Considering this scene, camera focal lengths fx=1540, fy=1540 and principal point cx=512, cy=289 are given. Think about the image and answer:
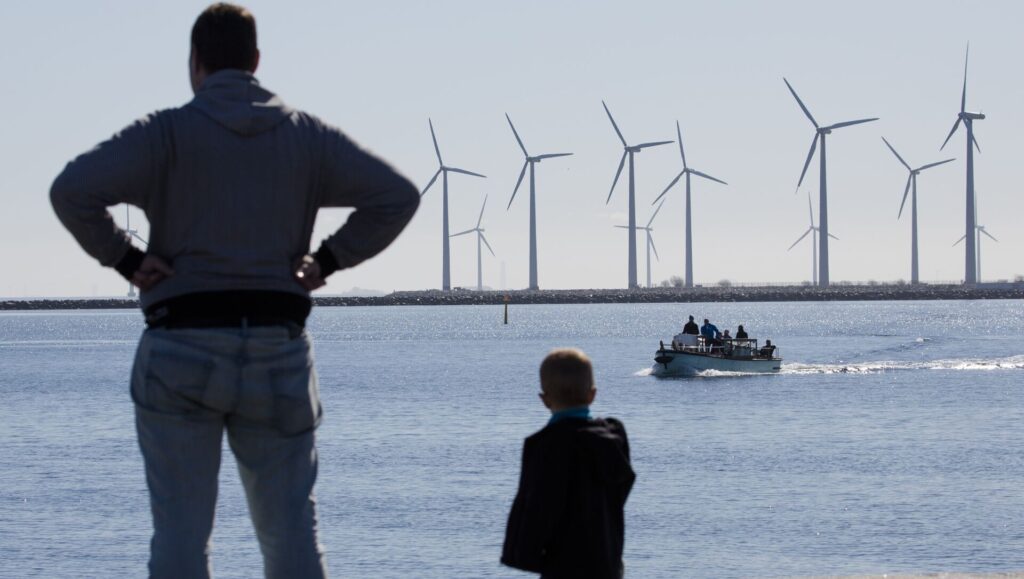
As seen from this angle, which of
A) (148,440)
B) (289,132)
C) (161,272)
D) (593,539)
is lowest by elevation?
(593,539)

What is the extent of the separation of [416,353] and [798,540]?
Answer: 9092 cm

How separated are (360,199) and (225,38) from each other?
68 centimetres

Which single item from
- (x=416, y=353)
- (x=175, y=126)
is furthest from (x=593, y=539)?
(x=416, y=353)

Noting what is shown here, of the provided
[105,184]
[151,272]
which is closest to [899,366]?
[151,272]

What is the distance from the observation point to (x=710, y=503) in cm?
3359

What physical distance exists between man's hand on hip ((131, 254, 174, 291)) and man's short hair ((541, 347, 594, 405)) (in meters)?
1.50

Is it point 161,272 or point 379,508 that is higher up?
point 161,272

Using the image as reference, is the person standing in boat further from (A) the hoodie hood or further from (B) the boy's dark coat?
(A) the hoodie hood

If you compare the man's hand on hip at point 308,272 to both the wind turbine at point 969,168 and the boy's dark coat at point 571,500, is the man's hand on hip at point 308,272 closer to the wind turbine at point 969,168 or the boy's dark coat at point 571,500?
the boy's dark coat at point 571,500

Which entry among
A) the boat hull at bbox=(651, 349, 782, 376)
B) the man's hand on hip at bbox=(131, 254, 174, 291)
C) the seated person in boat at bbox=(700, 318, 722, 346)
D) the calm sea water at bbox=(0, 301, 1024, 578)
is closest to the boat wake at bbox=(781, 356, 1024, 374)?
the calm sea water at bbox=(0, 301, 1024, 578)

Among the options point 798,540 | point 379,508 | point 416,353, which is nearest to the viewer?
point 798,540

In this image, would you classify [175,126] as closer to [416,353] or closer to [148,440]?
[148,440]

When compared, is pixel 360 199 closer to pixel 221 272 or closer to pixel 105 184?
pixel 221 272

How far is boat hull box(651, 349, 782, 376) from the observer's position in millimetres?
71750
